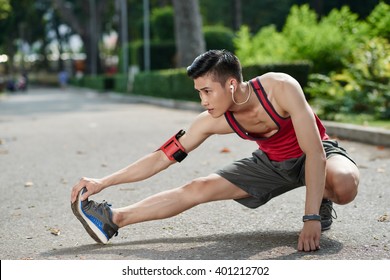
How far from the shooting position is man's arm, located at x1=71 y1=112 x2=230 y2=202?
4.40 m

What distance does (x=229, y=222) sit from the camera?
5.18m

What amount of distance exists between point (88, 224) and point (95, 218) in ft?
0.18

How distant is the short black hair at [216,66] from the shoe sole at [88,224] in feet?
3.44

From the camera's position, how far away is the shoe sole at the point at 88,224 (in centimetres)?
438

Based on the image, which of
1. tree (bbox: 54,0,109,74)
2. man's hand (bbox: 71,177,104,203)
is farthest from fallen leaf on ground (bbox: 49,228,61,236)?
tree (bbox: 54,0,109,74)

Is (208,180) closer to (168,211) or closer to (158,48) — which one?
(168,211)

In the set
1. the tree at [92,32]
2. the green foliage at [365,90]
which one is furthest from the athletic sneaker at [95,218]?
the tree at [92,32]

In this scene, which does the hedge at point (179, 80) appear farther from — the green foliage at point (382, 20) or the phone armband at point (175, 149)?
the phone armband at point (175, 149)

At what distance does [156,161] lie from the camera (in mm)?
4570

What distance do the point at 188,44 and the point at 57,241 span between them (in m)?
22.0

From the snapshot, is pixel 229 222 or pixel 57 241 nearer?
pixel 57 241

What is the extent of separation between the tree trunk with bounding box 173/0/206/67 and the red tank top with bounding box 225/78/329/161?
71.1 ft
